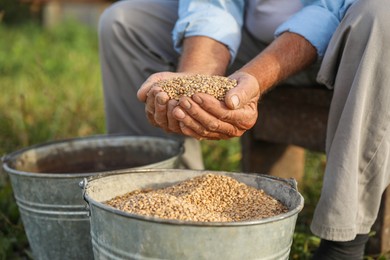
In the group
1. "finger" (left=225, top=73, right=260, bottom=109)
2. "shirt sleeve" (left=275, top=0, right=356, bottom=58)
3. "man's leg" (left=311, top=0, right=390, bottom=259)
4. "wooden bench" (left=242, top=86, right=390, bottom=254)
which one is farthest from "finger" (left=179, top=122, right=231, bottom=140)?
"wooden bench" (left=242, top=86, right=390, bottom=254)

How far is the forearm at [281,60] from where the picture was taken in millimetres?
1945

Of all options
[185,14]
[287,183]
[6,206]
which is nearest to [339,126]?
[287,183]

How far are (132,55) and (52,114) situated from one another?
4.82 feet

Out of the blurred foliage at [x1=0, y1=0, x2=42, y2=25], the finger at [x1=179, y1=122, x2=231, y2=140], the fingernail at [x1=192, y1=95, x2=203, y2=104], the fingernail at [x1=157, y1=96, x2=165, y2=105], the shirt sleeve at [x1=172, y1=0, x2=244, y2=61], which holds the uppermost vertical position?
the shirt sleeve at [x1=172, y1=0, x2=244, y2=61]

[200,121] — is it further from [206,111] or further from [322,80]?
[322,80]

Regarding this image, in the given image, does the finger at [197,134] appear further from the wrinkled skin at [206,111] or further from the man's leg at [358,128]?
the man's leg at [358,128]

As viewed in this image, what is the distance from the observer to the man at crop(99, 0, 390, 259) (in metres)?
1.76

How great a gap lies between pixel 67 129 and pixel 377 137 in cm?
218

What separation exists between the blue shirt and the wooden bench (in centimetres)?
32

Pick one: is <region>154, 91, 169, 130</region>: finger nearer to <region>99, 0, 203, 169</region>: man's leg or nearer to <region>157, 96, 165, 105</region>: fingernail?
<region>157, 96, 165, 105</region>: fingernail

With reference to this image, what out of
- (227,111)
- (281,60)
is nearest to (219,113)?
(227,111)

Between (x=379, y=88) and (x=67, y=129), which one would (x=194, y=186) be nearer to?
(x=379, y=88)

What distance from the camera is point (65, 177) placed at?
1.86m

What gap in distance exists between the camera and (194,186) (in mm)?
1686
